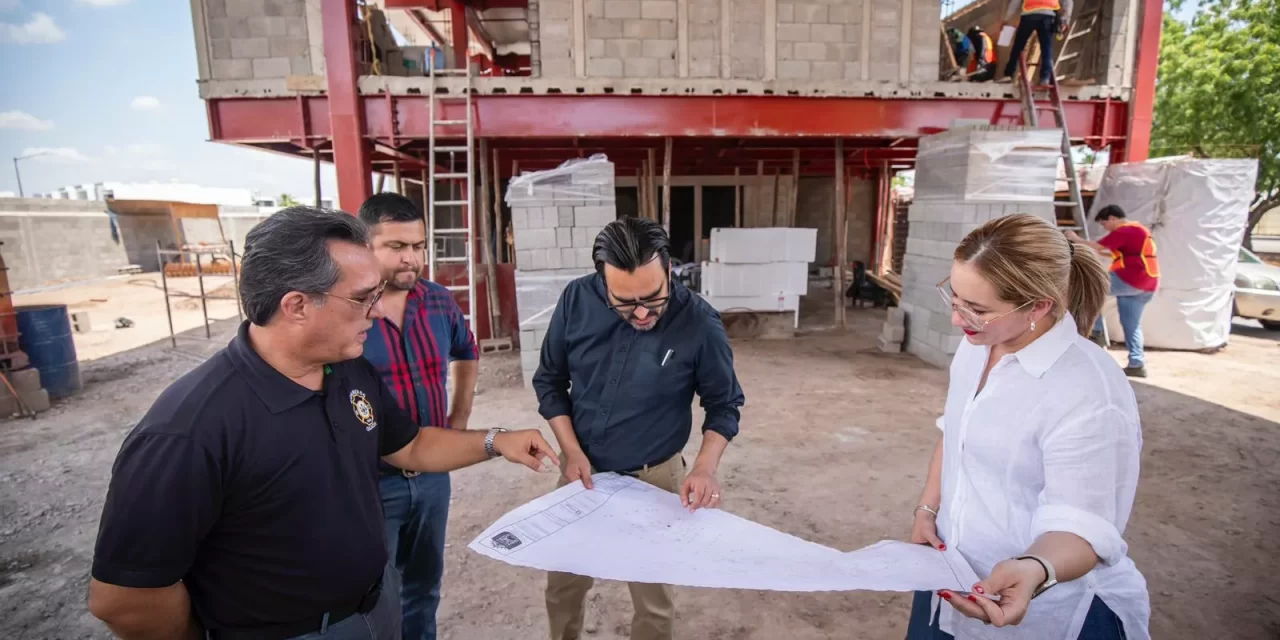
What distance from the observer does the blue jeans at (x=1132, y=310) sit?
6484 mm

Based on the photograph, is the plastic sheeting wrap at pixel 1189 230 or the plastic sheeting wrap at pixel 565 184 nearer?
the plastic sheeting wrap at pixel 565 184

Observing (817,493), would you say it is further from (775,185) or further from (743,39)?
(775,185)

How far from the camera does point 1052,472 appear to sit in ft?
4.13

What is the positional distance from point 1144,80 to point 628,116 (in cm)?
663

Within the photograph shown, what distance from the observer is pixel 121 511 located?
106 centimetres

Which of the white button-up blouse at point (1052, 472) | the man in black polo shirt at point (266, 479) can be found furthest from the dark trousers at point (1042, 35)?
the man in black polo shirt at point (266, 479)

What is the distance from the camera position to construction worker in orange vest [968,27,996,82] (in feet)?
27.2

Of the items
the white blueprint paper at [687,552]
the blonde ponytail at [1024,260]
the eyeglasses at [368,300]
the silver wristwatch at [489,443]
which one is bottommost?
the white blueprint paper at [687,552]

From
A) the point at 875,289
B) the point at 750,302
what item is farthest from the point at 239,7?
the point at 875,289

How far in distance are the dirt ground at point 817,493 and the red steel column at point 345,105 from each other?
2.74 m

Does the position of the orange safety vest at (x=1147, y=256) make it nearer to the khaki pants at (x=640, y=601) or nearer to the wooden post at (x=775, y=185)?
the wooden post at (x=775, y=185)

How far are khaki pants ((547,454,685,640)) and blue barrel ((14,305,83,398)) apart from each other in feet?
25.3

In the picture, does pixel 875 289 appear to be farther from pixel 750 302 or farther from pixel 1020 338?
pixel 1020 338

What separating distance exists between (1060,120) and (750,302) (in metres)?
4.53
